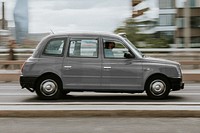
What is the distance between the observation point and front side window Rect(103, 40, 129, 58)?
1137cm

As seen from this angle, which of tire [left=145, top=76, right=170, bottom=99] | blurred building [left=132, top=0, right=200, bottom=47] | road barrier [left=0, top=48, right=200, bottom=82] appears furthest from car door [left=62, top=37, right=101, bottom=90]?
blurred building [left=132, top=0, right=200, bottom=47]

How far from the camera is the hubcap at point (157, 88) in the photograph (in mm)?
11391

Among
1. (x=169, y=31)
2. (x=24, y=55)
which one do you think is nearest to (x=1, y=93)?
(x=24, y=55)

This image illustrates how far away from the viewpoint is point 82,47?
11422 millimetres

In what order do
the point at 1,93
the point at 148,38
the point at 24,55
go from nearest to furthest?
the point at 1,93, the point at 24,55, the point at 148,38

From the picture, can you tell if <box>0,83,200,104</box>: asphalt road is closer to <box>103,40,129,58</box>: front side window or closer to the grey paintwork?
the grey paintwork

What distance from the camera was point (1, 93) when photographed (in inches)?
520

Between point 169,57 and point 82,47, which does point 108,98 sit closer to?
point 82,47

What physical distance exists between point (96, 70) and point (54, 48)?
3.92 feet

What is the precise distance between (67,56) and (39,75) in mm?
819

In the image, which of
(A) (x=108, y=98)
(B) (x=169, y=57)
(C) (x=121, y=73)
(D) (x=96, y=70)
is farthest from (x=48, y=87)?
(B) (x=169, y=57)

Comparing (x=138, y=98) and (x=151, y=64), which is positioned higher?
(x=151, y=64)
